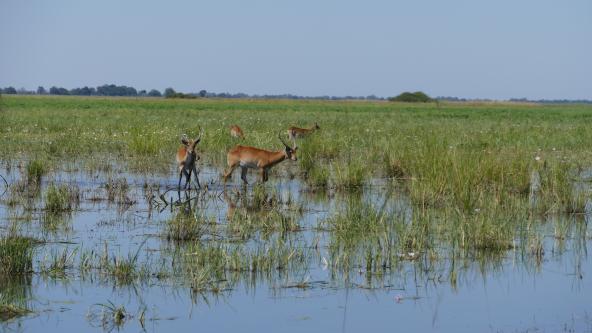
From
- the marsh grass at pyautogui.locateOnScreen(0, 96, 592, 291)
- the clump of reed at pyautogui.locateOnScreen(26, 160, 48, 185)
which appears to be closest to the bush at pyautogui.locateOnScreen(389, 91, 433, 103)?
the marsh grass at pyautogui.locateOnScreen(0, 96, 592, 291)

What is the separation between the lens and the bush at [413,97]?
11825 cm

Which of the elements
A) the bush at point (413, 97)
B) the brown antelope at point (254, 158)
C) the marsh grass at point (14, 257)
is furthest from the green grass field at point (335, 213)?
the bush at point (413, 97)

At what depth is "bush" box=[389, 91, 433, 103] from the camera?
388 feet

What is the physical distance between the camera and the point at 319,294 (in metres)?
8.30

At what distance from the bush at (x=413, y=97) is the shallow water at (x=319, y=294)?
10772 centimetres

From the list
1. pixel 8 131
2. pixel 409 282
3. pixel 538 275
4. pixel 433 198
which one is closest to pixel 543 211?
pixel 433 198

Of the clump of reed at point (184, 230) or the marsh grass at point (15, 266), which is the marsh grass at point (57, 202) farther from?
the marsh grass at point (15, 266)

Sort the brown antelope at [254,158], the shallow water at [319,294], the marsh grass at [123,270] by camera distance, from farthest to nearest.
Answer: the brown antelope at [254,158]
the marsh grass at [123,270]
the shallow water at [319,294]

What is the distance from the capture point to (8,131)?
87.0 feet

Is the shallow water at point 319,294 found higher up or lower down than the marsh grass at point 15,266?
lower down

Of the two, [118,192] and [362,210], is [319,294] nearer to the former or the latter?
[362,210]

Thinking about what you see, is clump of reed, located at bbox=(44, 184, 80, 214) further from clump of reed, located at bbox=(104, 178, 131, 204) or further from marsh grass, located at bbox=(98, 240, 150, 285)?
marsh grass, located at bbox=(98, 240, 150, 285)

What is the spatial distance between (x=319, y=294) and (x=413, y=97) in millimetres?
111444

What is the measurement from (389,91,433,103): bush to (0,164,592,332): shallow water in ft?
353
